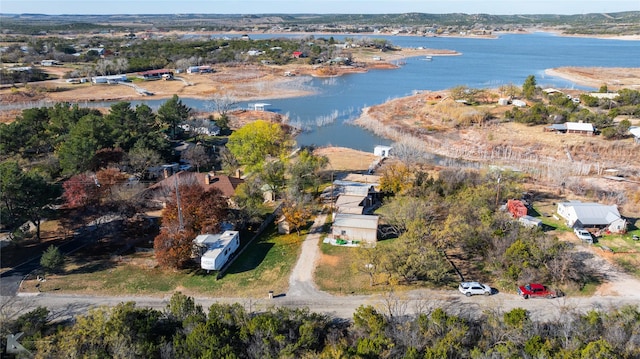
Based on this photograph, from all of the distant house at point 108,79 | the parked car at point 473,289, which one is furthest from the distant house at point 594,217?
the distant house at point 108,79

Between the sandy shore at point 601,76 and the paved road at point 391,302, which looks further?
the sandy shore at point 601,76

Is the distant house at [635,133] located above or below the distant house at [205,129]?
above

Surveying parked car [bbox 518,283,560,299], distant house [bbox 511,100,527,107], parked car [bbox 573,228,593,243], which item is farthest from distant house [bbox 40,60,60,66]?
parked car [bbox 518,283,560,299]

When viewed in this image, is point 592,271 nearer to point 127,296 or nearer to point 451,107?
point 127,296

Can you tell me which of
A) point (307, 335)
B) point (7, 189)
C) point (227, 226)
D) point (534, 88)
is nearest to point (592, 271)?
point (307, 335)

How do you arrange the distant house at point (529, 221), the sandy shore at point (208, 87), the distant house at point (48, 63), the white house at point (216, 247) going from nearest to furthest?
the white house at point (216, 247), the distant house at point (529, 221), the sandy shore at point (208, 87), the distant house at point (48, 63)

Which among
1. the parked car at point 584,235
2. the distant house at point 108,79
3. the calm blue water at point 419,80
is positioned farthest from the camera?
the distant house at point 108,79

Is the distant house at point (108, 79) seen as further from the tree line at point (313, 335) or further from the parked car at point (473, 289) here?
the parked car at point (473, 289)
